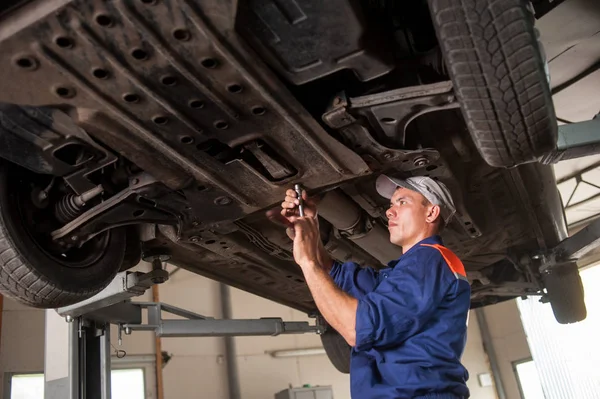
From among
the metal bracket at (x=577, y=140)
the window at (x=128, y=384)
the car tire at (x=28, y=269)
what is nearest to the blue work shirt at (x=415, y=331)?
the metal bracket at (x=577, y=140)

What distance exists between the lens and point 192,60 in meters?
1.36

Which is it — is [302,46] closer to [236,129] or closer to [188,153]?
[236,129]

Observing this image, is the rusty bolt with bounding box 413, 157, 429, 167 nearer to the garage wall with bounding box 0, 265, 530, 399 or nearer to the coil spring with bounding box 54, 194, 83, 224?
the coil spring with bounding box 54, 194, 83, 224

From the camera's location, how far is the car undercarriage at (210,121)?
50.6 inches

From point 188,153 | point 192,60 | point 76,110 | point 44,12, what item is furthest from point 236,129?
point 44,12

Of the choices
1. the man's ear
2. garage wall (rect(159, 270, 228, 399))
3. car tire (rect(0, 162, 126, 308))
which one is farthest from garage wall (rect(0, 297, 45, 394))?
the man's ear

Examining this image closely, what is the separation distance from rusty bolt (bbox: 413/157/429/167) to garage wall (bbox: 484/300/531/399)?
8684 mm

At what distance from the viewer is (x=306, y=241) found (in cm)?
188

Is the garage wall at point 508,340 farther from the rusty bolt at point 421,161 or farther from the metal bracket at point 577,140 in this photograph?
the rusty bolt at point 421,161

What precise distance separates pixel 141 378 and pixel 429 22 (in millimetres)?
6269

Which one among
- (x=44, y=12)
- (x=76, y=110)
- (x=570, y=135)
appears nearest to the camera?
(x=44, y=12)

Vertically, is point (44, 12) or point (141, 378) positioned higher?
point (44, 12)

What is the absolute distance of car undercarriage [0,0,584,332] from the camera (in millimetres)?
1285

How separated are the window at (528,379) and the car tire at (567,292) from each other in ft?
20.3
